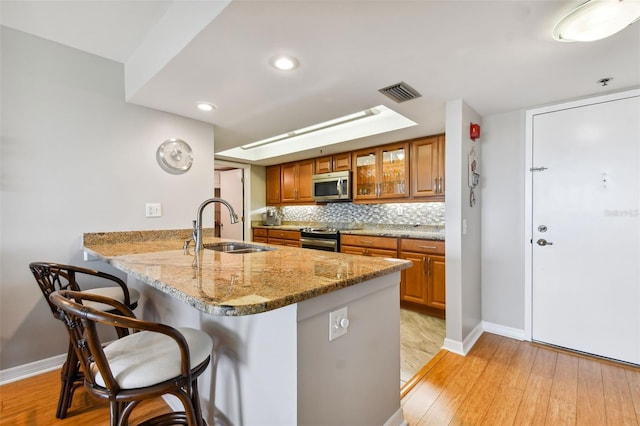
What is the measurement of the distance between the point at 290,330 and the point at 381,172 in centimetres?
325

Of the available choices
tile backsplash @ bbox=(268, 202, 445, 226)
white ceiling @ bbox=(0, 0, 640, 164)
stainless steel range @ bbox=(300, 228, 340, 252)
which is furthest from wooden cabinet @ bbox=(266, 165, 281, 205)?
white ceiling @ bbox=(0, 0, 640, 164)

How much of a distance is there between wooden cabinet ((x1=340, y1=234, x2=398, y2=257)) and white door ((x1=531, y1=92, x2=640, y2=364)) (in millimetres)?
1382

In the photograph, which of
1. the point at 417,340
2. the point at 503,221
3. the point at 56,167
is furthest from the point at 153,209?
the point at 503,221

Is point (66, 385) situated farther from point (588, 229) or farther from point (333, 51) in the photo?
point (588, 229)

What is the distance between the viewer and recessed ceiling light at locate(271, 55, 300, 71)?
167 centimetres

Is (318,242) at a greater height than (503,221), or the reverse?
(503,221)

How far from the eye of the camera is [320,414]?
3.50 ft

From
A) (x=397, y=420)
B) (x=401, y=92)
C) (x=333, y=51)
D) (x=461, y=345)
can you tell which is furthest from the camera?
(x=461, y=345)

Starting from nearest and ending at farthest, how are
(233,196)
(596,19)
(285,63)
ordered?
(596,19), (285,63), (233,196)

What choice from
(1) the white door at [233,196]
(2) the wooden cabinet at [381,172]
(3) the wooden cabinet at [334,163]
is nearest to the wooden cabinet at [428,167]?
(2) the wooden cabinet at [381,172]

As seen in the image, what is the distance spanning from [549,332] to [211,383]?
2.73 meters

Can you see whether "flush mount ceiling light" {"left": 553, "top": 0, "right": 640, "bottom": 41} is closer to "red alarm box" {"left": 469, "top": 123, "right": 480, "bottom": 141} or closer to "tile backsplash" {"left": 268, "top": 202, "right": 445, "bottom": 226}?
A: "red alarm box" {"left": 469, "top": 123, "right": 480, "bottom": 141}

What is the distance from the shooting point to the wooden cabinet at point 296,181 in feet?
15.9

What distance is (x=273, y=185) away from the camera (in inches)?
218
